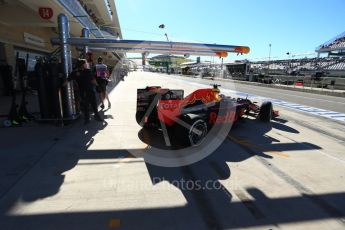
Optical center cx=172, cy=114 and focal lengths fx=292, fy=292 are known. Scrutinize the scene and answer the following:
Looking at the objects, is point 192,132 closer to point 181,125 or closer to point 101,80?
point 181,125

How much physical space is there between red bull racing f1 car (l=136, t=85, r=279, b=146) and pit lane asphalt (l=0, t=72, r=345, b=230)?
506 millimetres

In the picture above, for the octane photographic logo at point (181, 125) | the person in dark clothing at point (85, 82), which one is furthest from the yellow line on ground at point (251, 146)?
the person in dark clothing at point (85, 82)

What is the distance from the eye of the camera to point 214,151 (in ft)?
18.6

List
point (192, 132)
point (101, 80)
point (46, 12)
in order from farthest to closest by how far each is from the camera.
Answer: point (46, 12) < point (101, 80) < point (192, 132)

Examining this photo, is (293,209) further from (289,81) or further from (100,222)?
(289,81)

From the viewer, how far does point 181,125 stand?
18.9 feet

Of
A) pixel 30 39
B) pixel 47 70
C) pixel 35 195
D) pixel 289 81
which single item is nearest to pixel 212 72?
pixel 289 81

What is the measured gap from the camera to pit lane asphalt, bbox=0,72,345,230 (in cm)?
322

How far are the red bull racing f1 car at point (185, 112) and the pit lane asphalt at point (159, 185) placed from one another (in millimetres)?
506

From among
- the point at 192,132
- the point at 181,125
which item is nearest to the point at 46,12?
the point at 181,125

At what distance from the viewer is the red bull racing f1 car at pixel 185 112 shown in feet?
19.1

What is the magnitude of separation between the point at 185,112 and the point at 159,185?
7.03ft

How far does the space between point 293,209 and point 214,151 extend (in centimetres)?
230

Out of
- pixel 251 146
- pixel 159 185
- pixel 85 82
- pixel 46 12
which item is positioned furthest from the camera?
pixel 46 12
